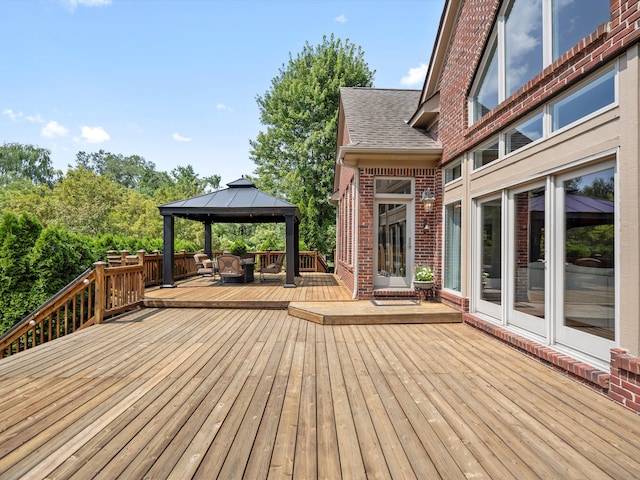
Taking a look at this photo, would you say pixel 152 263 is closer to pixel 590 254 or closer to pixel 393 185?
pixel 393 185

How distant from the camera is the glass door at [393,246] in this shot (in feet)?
23.8

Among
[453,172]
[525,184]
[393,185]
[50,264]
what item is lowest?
[50,264]

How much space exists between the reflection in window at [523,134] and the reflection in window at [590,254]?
33.2 inches

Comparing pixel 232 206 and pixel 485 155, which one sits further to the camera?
pixel 232 206

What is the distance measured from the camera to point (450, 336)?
510 centimetres

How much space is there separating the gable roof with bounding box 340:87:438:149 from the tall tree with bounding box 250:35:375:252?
1028cm

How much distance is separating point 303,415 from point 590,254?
3.21 m

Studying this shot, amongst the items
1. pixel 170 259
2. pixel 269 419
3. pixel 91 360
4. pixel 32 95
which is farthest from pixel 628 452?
pixel 32 95

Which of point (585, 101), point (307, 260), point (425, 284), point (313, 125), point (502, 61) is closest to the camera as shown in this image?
point (585, 101)

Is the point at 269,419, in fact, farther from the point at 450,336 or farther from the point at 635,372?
the point at 450,336

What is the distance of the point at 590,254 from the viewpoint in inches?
132

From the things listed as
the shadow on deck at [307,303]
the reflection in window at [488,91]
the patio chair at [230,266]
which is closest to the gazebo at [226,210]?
the shadow on deck at [307,303]

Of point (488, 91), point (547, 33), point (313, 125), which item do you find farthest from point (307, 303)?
point (313, 125)

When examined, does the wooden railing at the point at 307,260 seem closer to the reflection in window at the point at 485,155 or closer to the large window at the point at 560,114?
the reflection in window at the point at 485,155
